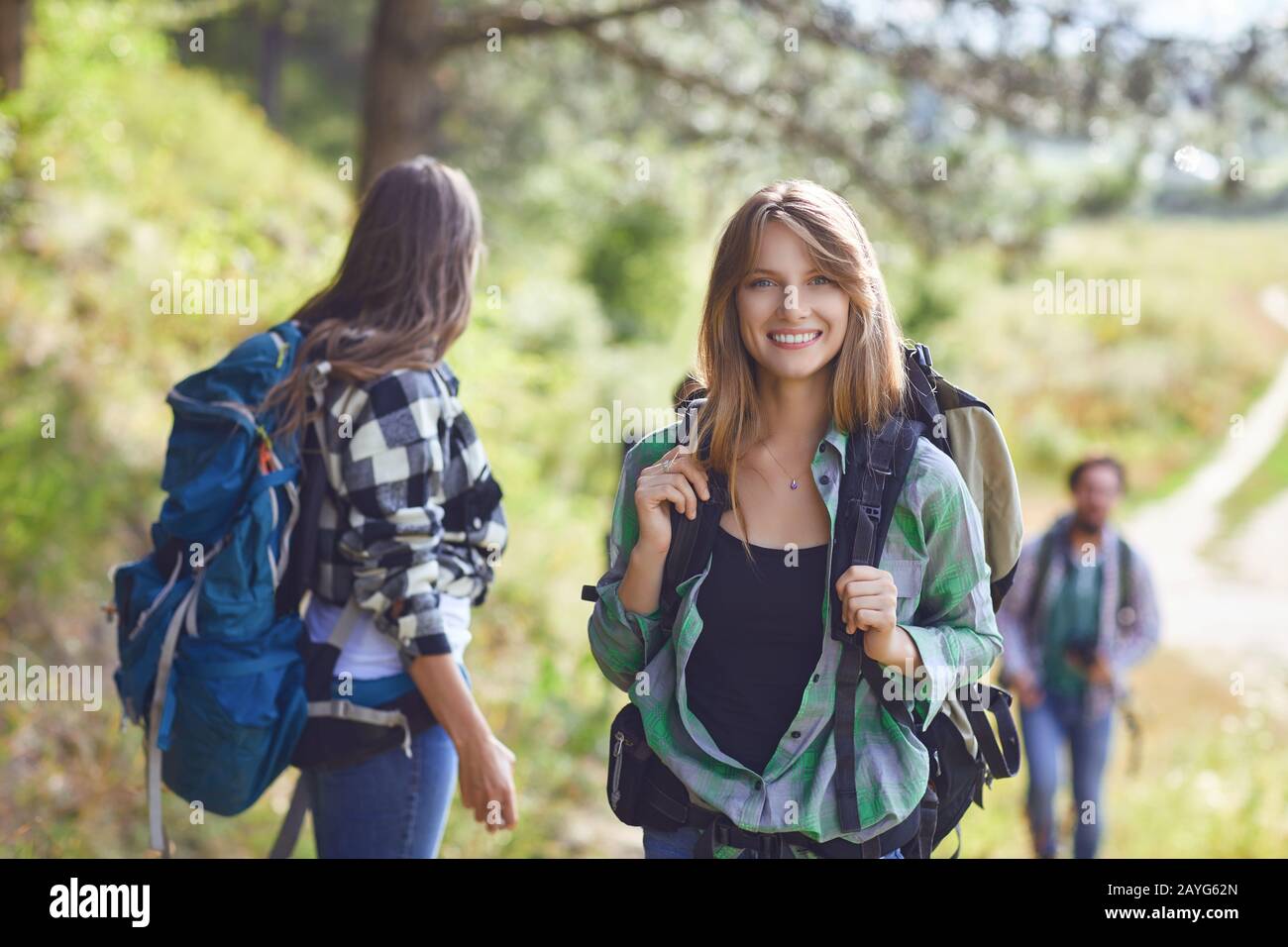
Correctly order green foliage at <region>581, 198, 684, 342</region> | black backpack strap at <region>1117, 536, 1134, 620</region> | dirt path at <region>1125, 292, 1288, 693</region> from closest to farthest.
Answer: black backpack strap at <region>1117, 536, 1134, 620</region>, dirt path at <region>1125, 292, 1288, 693</region>, green foliage at <region>581, 198, 684, 342</region>

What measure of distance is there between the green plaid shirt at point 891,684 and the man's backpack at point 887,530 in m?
0.02

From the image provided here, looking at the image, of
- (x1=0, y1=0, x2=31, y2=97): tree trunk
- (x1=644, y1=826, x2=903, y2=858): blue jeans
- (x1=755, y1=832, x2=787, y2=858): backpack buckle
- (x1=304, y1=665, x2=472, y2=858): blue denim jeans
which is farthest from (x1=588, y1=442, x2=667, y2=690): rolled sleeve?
(x1=0, y1=0, x2=31, y2=97): tree trunk

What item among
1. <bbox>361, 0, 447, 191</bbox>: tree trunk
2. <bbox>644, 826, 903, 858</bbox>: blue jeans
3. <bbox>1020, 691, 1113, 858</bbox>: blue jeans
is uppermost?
<bbox>361, 0, 447, 191</bbox>: tree trunk

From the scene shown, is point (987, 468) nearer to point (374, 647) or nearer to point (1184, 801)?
point (374, 647)

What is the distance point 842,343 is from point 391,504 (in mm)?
1079

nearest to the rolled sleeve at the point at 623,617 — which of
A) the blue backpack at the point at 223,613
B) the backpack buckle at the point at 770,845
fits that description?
the backpack buckle at the point at 770,845

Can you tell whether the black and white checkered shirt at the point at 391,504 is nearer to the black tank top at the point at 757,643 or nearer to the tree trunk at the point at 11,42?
the black tank top at the point at 757,643

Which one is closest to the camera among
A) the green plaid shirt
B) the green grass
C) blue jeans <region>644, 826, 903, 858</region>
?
the green plaid shirt

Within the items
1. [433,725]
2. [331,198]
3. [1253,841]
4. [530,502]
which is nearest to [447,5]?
[331,198]

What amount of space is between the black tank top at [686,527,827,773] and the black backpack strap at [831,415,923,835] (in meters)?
0.07

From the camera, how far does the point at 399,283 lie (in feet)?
9.64

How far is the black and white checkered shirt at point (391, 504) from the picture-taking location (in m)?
2.72

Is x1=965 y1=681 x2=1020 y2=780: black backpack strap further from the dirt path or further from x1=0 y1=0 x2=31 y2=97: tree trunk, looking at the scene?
the dirt path

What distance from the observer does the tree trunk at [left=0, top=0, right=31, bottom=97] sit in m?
8.67
